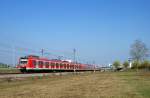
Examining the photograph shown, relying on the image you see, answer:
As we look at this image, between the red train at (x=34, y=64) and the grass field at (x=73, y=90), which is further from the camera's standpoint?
the red train at (x=34, y=64)

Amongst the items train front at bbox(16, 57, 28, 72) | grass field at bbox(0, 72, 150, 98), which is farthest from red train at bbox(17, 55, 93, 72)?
grass field at bbox(0, 72, 150, 98)

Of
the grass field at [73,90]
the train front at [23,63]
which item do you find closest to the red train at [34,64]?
the train front at [23,63]

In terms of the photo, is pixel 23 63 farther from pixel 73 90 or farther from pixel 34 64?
pixel 73 90

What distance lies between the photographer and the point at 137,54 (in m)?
106

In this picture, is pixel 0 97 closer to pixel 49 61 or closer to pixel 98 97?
pixel 98 97

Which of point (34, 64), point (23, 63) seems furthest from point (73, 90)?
point (34, 64)

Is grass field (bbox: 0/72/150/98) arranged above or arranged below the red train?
below

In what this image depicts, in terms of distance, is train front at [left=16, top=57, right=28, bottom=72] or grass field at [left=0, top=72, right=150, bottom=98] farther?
train front at [left=16, top=57, right=28, bottom=72]

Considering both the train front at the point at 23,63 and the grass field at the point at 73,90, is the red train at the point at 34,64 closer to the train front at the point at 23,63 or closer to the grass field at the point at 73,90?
the train front at the point at 23,63

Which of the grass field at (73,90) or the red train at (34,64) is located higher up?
the red train at (34,64)

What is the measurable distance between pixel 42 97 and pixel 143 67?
123 metres

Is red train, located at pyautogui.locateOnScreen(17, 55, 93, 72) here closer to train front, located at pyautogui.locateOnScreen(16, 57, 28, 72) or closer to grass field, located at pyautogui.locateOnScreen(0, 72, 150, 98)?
train front, located at pyautogui.locateOnScreen(16, 57, 28, 72)

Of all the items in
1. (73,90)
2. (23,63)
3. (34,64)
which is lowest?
(73,90)

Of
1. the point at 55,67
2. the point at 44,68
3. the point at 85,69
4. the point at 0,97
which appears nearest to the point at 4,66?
the point at 85,69
